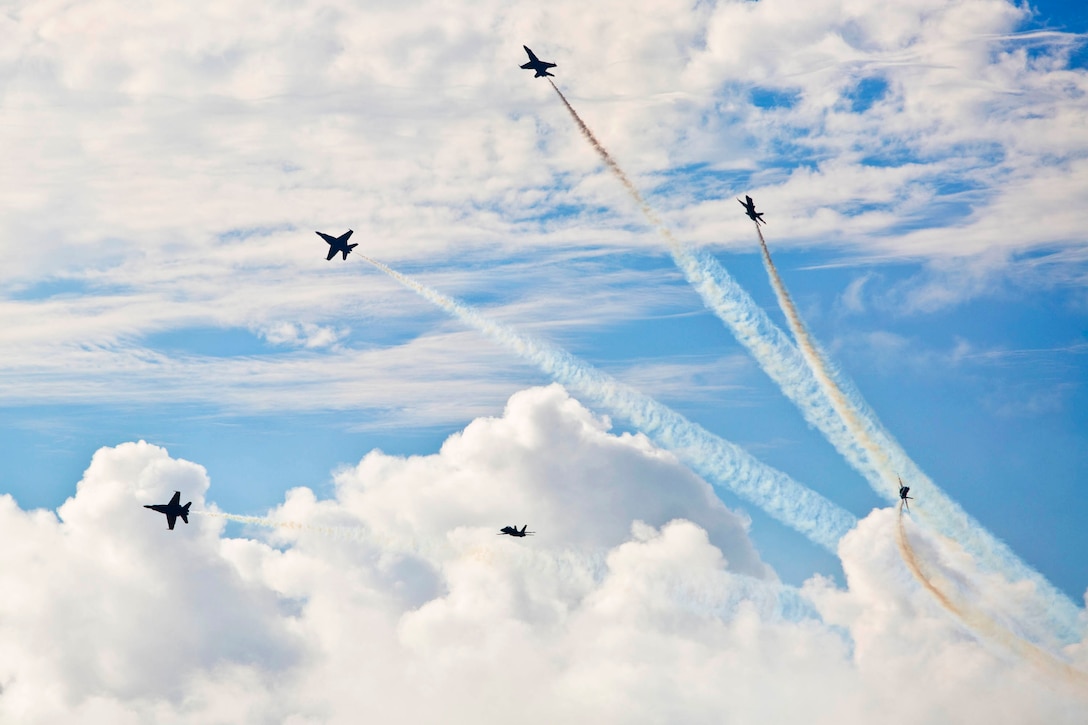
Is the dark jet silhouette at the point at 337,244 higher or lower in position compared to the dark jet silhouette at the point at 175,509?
higher

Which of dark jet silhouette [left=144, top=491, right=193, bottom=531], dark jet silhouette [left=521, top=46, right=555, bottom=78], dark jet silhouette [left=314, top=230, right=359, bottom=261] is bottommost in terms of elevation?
dark jet silhouette [left=144, top=491, right=193, bottom=531]

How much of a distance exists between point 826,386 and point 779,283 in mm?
12436

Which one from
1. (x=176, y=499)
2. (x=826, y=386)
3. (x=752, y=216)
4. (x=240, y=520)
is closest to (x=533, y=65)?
(x=752, y=216)

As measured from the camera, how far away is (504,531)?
481 ft

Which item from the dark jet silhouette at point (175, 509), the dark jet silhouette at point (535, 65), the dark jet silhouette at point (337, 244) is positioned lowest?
the dark jet silhouette at point (175, 509)

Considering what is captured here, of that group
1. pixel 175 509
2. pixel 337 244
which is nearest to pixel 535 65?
pixel 337 244

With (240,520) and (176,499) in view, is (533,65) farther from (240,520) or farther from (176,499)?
(176,499)

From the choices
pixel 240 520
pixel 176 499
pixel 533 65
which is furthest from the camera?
pixel 176 499

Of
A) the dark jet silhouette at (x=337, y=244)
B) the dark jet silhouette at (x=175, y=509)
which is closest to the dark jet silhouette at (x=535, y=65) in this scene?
the dark jet silhouette at (x=337, y=244)

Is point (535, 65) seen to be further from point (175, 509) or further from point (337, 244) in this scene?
point (175, 509)

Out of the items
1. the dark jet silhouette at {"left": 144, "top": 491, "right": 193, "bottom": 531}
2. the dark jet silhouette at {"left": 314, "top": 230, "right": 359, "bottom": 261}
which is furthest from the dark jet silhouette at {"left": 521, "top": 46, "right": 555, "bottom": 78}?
the dark jet silhouette at {"left": 144, "top": 491, "right": 193, "bottom": 531}

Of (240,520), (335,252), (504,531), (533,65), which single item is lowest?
(240,520)

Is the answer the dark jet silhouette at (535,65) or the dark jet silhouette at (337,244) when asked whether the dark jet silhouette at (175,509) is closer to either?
the dark jet silhouette at (337,244)

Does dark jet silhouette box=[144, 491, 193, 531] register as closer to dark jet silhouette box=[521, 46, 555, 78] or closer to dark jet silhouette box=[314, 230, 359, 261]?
dark jet silhouette box=[314, 230, 359, 261]
